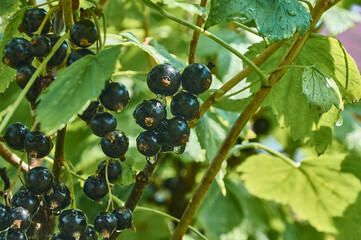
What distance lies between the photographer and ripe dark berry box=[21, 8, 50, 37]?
2.26ft

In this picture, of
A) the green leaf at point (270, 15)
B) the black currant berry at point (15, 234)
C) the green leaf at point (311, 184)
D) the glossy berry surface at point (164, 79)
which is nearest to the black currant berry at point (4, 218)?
the black currant berry at point (15, 234)

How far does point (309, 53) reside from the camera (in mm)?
869

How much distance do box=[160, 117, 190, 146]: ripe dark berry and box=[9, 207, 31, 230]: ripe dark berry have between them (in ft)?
0.61

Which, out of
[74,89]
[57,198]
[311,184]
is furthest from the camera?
[311,184]

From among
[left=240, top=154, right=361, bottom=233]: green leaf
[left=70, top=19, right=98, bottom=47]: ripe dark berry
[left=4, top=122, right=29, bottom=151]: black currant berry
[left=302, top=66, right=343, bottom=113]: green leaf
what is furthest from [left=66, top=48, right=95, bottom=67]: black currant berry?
[left=240, top=154, right=361, bottom=233]: green leaf

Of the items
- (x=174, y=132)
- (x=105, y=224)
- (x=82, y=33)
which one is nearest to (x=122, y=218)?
(x=105, y=224)

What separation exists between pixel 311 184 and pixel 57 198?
730 mm

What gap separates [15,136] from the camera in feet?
2.21

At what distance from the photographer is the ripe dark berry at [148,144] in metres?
0.66

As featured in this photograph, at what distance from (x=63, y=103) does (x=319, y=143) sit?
0.50 m

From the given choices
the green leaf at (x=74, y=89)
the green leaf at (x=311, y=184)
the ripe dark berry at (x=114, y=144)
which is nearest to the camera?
the green leaf at (x=74, y=89)

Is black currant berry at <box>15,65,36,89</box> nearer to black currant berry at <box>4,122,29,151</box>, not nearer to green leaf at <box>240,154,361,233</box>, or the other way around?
black currant berry at <box>4,122,29,151</box>

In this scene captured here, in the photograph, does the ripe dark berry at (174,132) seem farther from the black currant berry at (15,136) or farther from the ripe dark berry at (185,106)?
the black currant berry at (15,136)

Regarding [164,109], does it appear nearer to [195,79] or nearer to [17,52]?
[195,79]
